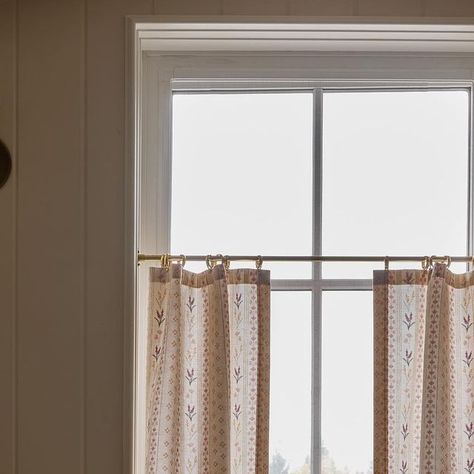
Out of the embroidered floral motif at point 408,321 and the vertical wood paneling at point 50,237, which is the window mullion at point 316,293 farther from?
the vertical wood paneling at point 50,237

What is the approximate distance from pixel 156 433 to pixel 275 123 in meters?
0.94

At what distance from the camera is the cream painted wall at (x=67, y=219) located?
166 cm

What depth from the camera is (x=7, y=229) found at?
1.67m

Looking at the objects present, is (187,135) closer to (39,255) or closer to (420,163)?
(39,255)

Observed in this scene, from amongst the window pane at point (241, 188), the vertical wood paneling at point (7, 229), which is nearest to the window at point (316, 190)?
the window pane at point (241, 188)

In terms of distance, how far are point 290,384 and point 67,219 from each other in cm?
79

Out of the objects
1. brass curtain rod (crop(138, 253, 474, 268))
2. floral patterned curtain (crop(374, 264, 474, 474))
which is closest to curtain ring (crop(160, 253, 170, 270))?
brass curtain rod (crop(138, 253, 474, 268))

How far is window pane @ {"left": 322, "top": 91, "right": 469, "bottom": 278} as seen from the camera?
6.15ft

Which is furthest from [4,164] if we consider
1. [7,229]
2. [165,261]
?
[165,261]

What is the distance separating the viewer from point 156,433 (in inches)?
67.5

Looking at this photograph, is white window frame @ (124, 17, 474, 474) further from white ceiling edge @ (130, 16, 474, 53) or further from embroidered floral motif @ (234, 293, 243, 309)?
embroidered floral motif @ (234, 293, 243, 309)

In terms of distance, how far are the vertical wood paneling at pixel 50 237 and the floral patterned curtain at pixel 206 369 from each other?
210 millimetres

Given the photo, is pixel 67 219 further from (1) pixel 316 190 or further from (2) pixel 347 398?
(2) pixel 347 398

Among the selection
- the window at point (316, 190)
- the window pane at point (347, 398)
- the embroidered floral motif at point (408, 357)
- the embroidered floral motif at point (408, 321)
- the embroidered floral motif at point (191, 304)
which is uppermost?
the window at point (316, 190)
